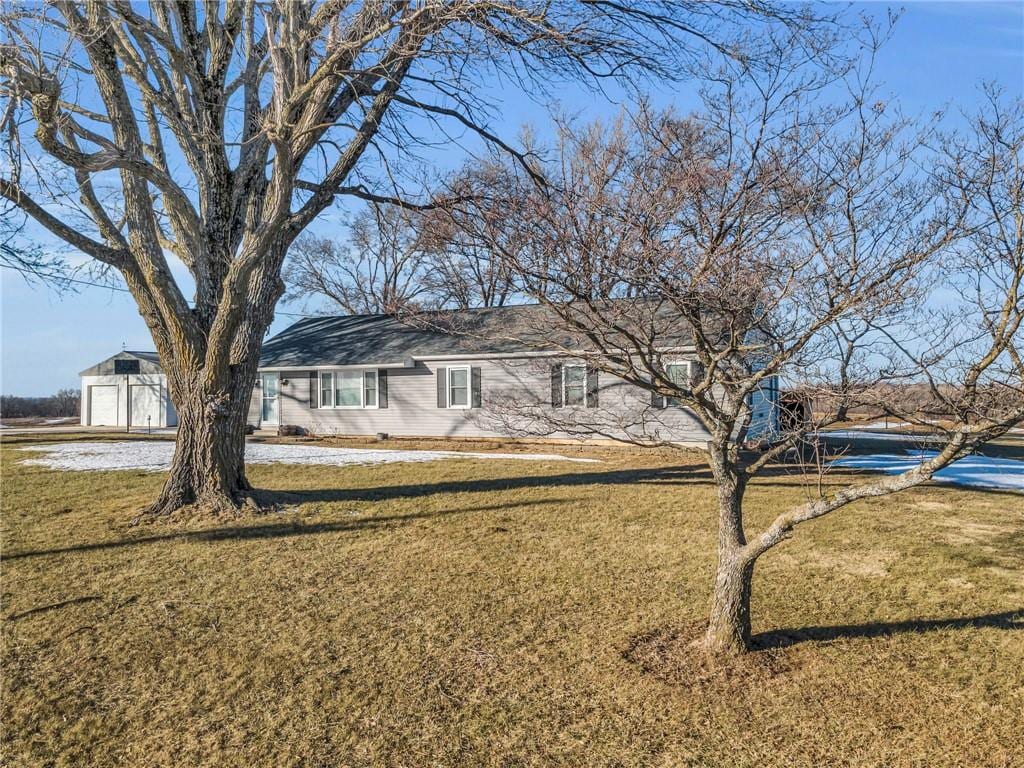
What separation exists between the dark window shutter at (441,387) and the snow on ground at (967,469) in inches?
400

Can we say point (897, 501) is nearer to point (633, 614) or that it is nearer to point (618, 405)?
point (633, 614)

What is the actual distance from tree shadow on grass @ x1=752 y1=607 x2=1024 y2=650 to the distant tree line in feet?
137

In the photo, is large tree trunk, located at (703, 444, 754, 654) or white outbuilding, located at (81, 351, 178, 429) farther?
white outbuilding, located at (81, 351, 178, 429)

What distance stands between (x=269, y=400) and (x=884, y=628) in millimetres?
20589

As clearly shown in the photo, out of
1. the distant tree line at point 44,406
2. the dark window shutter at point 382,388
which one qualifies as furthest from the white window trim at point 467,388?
the distant tree line at point 44,406

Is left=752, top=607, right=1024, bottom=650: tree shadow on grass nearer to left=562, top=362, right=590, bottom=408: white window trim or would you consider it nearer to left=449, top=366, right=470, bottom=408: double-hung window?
left=562, top=362, right=590, bottom=408: white window trim

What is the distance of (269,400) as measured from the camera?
888 inches

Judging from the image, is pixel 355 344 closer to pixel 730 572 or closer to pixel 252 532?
pixel 252 532

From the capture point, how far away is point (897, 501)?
390 inches

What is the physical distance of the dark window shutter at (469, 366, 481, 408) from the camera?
18.7 meters

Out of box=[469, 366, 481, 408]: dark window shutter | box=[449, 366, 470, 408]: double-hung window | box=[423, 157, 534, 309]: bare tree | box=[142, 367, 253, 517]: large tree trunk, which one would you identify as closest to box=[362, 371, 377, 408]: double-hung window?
box=[449, 366, 470, 408]: double-hung window

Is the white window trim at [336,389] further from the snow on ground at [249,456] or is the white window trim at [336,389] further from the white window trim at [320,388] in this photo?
the snow on ground at [249,456]

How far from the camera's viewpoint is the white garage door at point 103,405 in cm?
3020

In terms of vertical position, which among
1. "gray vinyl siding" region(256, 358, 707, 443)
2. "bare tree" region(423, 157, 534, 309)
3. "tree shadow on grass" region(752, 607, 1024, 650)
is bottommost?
"tree shadow on grass" region(752, 607, 1024, 650)
